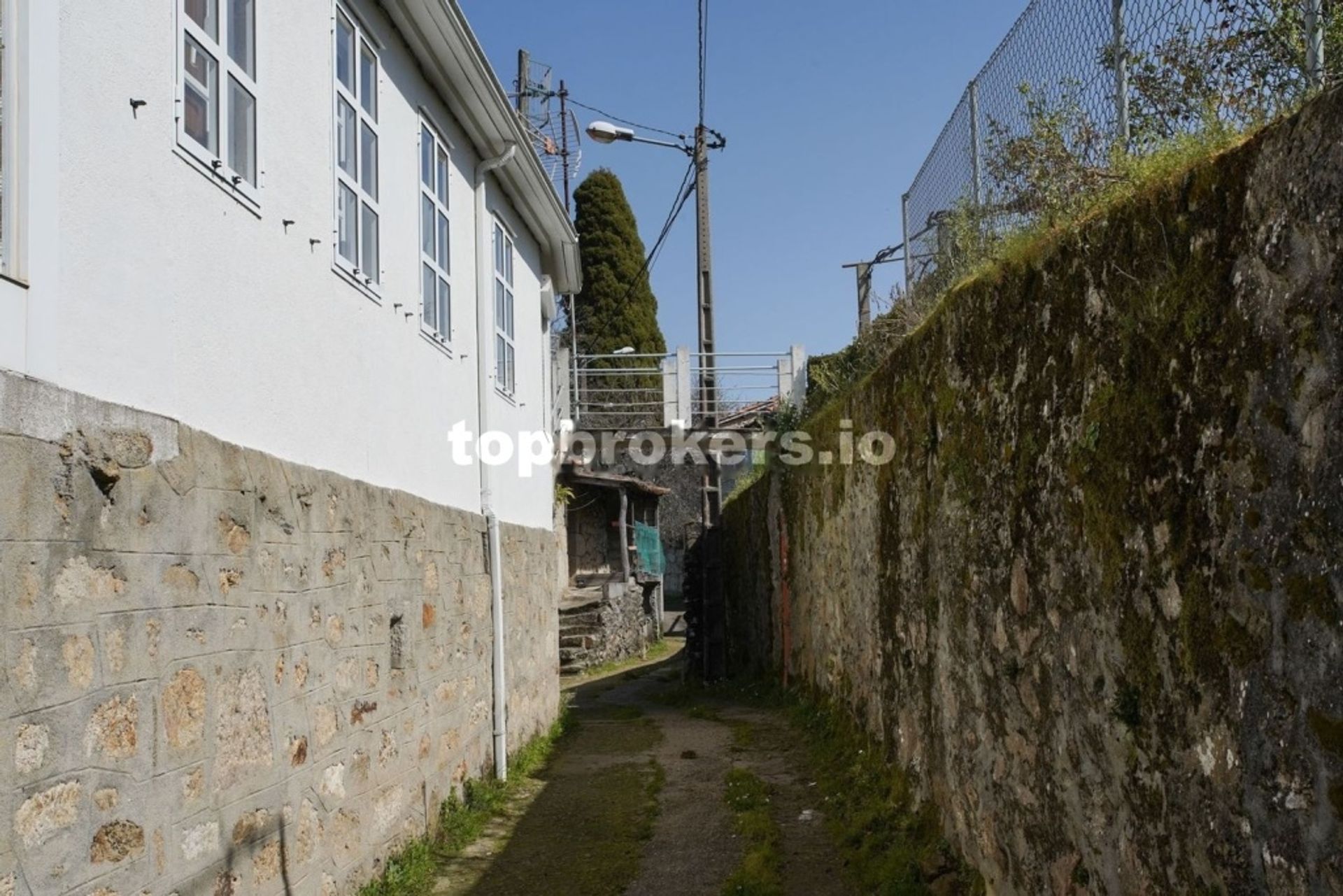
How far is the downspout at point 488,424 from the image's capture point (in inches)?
343

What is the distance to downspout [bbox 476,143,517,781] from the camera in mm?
8703

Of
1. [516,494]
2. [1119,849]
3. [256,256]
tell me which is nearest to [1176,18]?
[1119,849]

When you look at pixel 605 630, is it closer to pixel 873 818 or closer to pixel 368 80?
pixel 873 818

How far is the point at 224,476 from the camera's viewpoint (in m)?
4.29

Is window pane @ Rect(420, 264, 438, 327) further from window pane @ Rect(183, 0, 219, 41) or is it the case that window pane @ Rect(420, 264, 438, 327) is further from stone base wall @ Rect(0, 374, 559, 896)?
window pane @ Rect(183, 0, 219, 41)

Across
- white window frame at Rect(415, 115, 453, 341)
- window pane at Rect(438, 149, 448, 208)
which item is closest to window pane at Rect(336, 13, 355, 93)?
white window frame at Rect(415, 115, 453, 341)

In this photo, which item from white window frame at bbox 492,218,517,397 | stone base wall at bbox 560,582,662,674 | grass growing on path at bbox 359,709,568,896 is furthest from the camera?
stone base wall at bbox 560,582,662,674

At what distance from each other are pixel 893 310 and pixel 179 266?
17.1 feet

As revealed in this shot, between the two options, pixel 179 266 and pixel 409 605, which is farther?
pixel 409 605

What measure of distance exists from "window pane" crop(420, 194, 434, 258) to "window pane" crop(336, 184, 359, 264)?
127cm

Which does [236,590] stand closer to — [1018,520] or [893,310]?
[1018,520]

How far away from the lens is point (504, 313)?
10000 millimetres

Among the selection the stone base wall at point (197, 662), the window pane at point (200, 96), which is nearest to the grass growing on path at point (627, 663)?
the stone base wall at point (197, 662)

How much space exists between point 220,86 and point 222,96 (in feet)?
0.11
